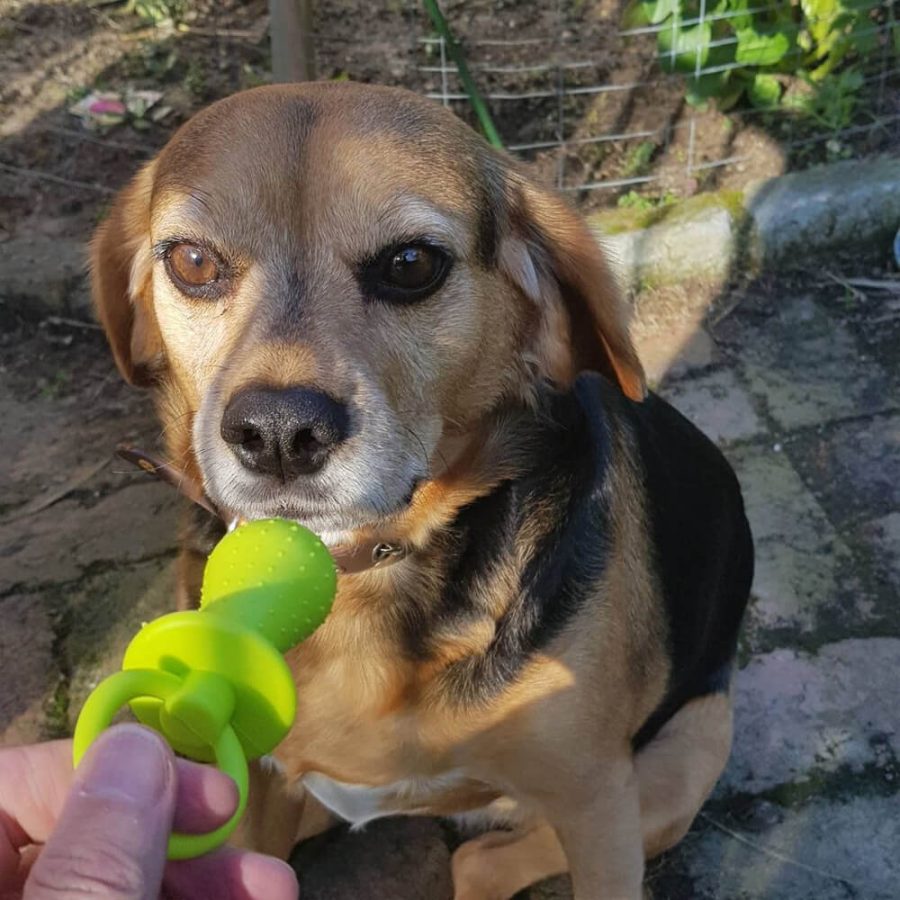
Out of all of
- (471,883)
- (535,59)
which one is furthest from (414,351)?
(535,59)

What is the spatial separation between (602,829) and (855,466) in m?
1.98

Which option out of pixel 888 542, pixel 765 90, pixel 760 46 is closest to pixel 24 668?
pixel 888 542

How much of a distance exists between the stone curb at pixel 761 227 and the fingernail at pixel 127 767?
348 centimetres

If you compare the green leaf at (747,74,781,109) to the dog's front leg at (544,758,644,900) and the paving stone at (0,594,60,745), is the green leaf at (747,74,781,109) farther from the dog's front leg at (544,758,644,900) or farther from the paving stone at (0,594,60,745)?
the paving stone at (0,594,60,745)

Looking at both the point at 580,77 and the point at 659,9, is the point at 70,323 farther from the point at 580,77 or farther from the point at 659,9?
the point at 659,9

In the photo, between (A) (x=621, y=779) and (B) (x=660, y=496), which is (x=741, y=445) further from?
(A) (x=621, y=779)

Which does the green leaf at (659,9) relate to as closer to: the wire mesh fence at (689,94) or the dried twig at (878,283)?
the wire mesh fence at (689,94)

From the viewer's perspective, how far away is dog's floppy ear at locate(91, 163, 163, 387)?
7.72 feet

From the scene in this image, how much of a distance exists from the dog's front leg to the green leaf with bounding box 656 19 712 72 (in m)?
3.31

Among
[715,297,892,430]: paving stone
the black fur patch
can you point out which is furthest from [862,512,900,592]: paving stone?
the black fur patch

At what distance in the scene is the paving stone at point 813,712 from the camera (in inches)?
118

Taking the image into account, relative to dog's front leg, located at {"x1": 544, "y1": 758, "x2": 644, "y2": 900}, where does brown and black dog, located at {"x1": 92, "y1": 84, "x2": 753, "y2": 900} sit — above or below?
above

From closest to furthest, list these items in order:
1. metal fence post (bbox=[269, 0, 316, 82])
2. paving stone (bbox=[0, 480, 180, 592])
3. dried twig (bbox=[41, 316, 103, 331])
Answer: paving stone (bbox=[0, 480, 180, 592])
metal fence post (bbox=[269, 0, 316, 82])
dried twig (bbox=[41, 316, 103, 331])

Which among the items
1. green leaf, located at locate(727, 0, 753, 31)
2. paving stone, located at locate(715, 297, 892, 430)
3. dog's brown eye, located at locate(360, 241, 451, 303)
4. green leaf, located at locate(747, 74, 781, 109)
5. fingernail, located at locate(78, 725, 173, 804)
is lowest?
paving stone, located at locate(715, 297, 892, 430)
